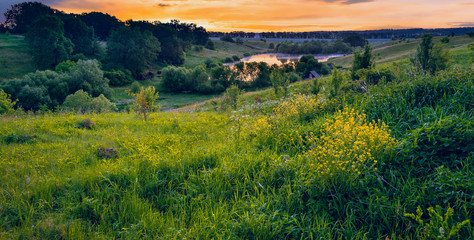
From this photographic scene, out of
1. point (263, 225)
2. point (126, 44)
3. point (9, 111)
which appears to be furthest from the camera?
point (126, 44)

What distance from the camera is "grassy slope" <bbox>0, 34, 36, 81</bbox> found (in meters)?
50.9

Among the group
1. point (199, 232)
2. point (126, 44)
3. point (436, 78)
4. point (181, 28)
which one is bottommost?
point (199, 232)

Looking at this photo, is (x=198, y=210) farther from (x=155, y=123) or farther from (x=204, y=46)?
(x=204, y=46)

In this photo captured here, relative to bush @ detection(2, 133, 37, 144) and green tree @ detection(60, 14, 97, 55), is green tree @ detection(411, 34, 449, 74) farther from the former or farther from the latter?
green tree @ detection(60, 14, 97, 55)

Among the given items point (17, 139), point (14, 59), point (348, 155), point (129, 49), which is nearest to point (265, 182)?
point (348, 155)

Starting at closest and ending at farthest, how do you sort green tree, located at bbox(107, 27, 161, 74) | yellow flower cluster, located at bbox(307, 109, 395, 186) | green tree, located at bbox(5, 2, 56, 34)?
yellow flower cluster, located at bbox(307, 109, 395, 186) < green tree, located at bbox(107, 27, 161, 74) < green tree, located at bbox(5, 2, 56, 34)

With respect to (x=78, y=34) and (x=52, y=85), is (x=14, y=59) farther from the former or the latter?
(x=52, y=85)

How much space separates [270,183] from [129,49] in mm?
72541

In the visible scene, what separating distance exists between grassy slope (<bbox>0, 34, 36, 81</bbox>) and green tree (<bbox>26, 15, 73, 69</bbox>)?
281cm

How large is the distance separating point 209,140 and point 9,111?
1065 cm

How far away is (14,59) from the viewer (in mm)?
56188

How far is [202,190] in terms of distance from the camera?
407cm

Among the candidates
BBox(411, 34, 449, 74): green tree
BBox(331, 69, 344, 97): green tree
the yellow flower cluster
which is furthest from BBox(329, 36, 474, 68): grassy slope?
the yellow flower cluster

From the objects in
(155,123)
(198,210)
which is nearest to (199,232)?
(198,210)
